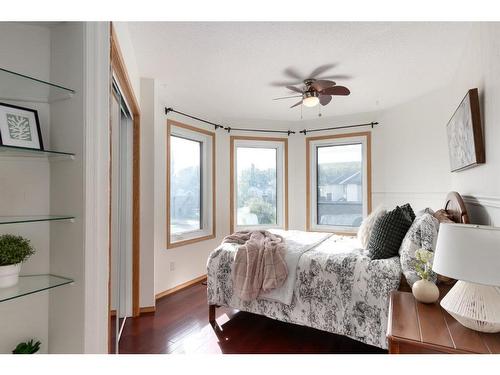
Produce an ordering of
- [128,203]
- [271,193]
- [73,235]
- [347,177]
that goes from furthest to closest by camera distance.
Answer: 1. [271,193]
2. [347,177]
3. [128,203]
4. [73,235]

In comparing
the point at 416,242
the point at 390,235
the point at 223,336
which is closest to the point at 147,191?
the point at 223,336

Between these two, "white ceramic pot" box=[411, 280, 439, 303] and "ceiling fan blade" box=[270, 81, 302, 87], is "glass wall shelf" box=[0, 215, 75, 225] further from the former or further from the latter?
"ceiling fan blade" box=[270, 81, 302, 87]

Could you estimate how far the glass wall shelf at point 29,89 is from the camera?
41.5 inches

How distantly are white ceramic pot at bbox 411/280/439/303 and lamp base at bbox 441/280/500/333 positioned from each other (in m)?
0.24

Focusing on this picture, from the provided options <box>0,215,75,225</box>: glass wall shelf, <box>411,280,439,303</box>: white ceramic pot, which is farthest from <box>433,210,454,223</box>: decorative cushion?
<box>0,215,75,225</box>: glass wall shelf

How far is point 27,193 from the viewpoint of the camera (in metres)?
1.15

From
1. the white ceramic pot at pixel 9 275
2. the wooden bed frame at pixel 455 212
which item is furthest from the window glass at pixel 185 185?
the white ceramic pot at pixel 9 275

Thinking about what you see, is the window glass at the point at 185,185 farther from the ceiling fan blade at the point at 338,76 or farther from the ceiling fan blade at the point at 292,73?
the ceiling fan blade at the point at 338,76

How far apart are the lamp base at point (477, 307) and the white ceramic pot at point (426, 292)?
24 centimetres

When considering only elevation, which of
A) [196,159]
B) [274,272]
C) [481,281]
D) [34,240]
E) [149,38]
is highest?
[149,38]

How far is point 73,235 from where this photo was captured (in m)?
1.16

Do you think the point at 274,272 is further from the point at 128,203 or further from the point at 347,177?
the point at 347,177

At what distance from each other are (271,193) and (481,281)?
12.1 feet
